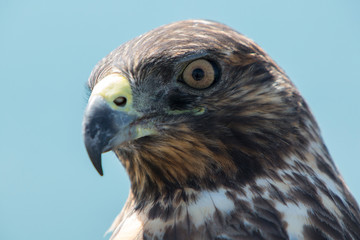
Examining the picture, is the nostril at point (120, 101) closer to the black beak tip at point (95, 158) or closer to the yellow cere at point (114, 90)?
the yellow cere at point (114, 90)

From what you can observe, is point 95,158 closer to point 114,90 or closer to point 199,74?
point 114,90

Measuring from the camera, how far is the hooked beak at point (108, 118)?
10.3ft

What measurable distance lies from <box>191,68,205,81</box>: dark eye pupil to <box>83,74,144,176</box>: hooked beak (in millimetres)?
393

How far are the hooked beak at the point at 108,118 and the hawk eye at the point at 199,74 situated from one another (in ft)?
1.17

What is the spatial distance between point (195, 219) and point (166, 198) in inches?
12.1

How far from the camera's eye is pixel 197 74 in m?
3.51

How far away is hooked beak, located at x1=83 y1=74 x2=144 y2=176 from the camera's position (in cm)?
315

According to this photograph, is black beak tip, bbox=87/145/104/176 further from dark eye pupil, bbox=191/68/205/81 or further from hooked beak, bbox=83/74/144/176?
dark eye pupil, bbox=191/68/205/81

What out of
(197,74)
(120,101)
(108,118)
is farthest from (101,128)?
A: (197,74)

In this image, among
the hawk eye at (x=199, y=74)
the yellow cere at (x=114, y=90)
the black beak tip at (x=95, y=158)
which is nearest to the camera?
the black beak tip at (x=95, y=158)

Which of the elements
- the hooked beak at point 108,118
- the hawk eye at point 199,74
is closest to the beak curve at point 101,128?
the hooked beak at point 108,118

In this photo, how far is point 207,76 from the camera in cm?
353

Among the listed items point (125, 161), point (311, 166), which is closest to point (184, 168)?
point (125, 161)

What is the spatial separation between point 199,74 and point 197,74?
1cm
